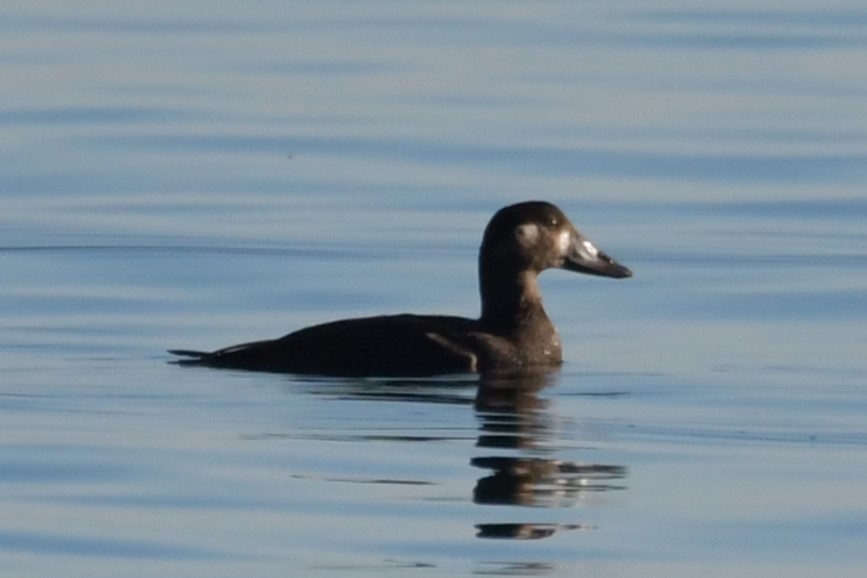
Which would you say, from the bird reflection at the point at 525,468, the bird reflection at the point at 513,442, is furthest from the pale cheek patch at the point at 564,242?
the bird reflection at the point at 525,468

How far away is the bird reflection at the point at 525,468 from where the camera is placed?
9922 millimetres

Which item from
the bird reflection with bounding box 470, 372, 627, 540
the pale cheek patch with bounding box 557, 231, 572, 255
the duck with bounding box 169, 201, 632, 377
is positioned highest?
the pale cheek patch with bounding box 557, 231, 572, 255

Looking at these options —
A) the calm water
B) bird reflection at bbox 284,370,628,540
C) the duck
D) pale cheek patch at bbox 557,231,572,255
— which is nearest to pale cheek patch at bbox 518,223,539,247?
the duck

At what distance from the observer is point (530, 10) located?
2919cm

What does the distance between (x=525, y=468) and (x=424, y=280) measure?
5633 mm

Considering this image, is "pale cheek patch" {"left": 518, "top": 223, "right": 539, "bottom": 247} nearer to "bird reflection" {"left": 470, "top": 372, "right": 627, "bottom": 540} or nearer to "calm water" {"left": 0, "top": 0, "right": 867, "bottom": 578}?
"calm water" {"left": 0, "top": 0, "right": 867, "bottom": 578}

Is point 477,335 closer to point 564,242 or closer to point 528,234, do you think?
point 528,234

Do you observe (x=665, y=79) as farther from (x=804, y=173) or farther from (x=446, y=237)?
(x=446, y=237)

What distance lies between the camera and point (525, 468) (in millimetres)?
10641

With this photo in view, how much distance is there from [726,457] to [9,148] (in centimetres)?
1037

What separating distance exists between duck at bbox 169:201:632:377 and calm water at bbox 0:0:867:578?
0.19 m

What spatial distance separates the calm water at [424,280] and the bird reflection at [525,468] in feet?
0.09

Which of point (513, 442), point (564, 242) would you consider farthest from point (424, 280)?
point (513, 442)

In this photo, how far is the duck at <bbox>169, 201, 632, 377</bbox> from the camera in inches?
512
